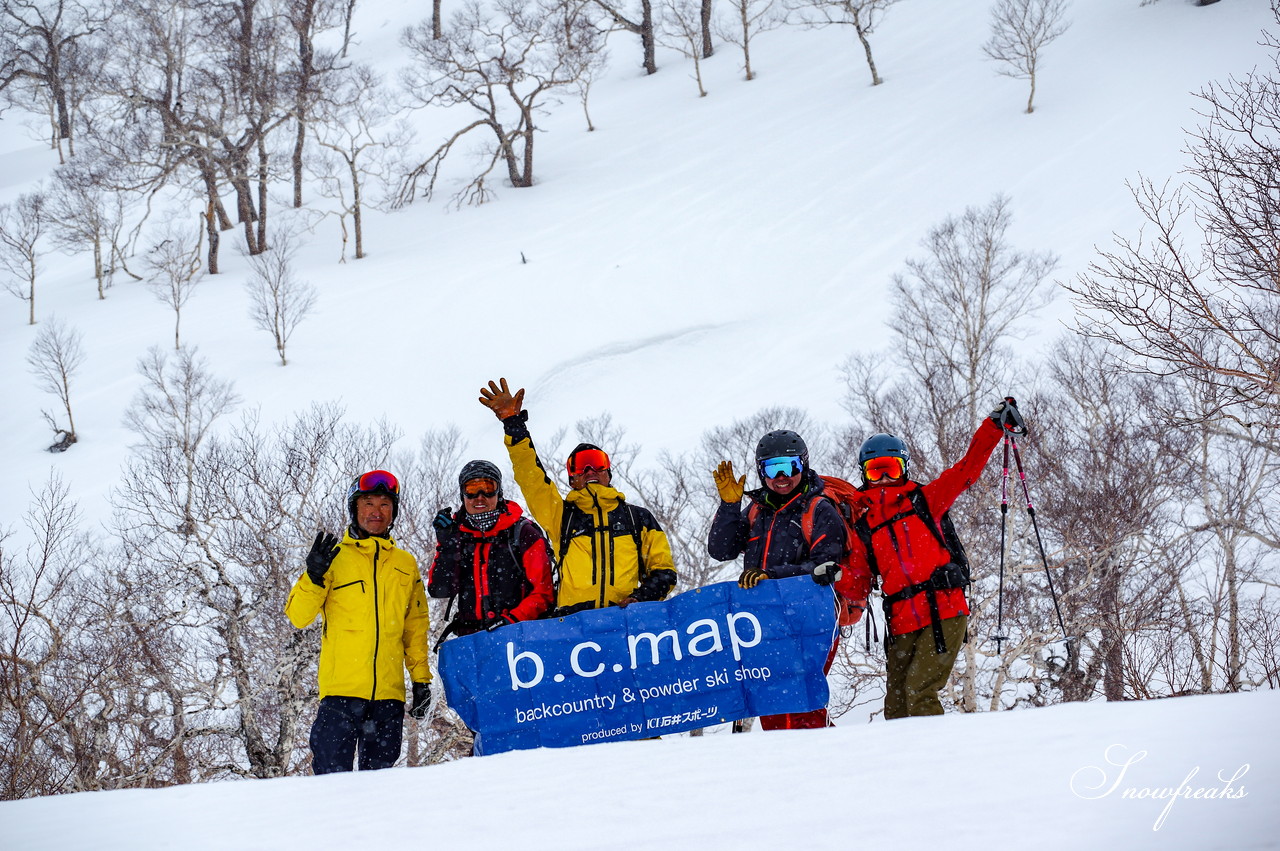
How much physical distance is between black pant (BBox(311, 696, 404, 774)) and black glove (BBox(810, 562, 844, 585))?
222 centimetres

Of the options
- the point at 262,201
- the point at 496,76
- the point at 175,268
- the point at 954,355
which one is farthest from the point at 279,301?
the point at 954,355

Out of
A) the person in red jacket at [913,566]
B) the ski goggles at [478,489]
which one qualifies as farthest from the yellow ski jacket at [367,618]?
the person in red jacket at [913,566]

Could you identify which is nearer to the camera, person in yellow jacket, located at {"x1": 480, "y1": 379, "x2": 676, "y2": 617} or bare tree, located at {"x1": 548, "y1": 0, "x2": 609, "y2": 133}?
person in yellow jacket, located at {"x1": 480, "y1": 379, "x2": 676, "y2": 617}

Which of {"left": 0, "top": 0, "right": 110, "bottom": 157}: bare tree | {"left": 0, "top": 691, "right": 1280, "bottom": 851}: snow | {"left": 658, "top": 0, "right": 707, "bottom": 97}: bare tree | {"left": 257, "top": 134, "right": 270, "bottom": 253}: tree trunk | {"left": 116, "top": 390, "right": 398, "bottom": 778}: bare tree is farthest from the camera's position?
{"left": 658, "top": 0, "right": 707, "bottom": 97}: bare tree

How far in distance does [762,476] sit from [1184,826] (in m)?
2.79

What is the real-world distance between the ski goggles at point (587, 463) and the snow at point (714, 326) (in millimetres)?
1697

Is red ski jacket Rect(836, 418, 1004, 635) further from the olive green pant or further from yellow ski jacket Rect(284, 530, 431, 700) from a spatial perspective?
yellow ski jacket Rect(284, 530, 431, 700)

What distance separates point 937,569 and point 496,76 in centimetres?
4046

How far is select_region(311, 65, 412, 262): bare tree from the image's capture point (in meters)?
→ 35.1

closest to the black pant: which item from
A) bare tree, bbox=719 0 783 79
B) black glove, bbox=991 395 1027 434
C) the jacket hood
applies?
the jacket hood

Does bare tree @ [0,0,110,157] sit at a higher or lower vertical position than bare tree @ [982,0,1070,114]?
higher

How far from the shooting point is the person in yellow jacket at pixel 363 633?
4.63 m

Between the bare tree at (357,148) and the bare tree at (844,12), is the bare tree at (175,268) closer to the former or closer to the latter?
the bare tree at (357,148)

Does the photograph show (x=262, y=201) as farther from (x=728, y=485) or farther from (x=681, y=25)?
(x=728, y=485)
